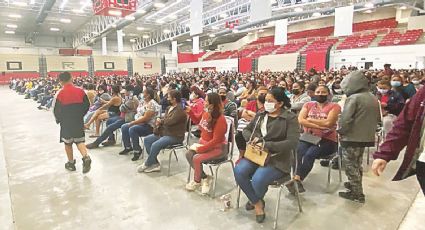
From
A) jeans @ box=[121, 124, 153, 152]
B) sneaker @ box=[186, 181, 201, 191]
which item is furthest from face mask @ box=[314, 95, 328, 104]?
jeans @ box=[121, 124, 153, 152]

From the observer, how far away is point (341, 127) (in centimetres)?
268

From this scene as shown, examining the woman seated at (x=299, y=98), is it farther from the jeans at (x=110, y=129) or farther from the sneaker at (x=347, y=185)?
the jeans at (x=110, y=129)

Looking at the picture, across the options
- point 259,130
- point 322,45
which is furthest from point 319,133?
point 322,45

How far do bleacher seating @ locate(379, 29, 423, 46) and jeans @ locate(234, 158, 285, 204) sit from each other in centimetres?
1726

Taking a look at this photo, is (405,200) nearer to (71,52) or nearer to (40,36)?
(71,52)

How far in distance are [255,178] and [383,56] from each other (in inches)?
673

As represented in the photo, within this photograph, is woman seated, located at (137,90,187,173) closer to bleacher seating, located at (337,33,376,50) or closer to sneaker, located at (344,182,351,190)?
sneaker, located at (344,182,351,190)

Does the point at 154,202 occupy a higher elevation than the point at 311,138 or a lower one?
lower

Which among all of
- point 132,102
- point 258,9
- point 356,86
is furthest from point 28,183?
point 258,9

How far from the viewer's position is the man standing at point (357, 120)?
2.62 m

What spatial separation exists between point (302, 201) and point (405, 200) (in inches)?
41.6

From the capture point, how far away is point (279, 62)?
70.6ft

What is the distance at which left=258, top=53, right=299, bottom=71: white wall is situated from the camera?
20.7 m

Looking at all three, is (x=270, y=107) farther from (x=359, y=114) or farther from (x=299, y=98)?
(x=299, y=98)
